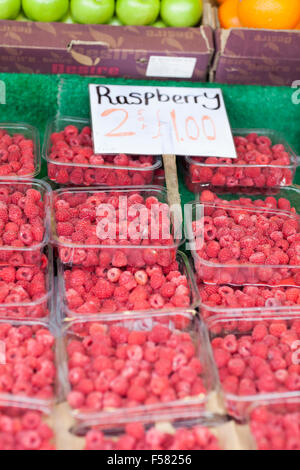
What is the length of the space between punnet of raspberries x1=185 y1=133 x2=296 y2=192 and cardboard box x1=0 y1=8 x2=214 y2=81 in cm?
37

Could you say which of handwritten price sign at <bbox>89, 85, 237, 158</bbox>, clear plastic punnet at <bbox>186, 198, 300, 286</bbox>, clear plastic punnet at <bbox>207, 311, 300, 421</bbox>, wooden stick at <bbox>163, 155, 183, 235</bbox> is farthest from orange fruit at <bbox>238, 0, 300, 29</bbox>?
clear plastic punnet at <bbox>207, 311, 300, 421</bbox>

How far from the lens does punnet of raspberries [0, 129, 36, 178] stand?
1.67 m

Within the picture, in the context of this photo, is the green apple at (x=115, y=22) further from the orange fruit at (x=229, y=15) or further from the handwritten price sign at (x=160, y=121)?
the orange fruit at (x=229, y=15)

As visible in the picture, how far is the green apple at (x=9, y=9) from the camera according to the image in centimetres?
178

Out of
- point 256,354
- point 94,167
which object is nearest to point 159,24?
point 94,167

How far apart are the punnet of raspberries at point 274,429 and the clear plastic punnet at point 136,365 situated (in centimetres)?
12

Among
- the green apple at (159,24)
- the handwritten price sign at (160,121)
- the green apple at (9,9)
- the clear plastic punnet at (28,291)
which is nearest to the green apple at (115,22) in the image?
the green apple at (159,24)

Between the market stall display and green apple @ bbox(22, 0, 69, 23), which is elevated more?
green apple @ bbox(22, 0, 69, 23)

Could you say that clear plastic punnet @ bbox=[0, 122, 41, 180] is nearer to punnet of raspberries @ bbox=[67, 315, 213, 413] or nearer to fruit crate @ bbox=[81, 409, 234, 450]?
punnet of raspberries @ bbox=[67, 315, 213, 413]

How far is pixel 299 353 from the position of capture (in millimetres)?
1297

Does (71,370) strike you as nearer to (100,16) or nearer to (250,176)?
(250,176)
